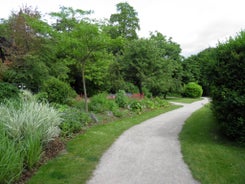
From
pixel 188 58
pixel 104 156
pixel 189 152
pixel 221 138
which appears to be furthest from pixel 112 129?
pixel 188 58

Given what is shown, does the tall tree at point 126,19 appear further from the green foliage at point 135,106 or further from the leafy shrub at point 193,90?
the green foliage at point 135,106

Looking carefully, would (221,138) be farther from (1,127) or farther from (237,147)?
(1,127)

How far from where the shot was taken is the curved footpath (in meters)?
3.01

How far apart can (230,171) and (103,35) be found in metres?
5.74

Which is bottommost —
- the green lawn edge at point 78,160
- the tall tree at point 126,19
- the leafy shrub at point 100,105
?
the green lawn edge at point 78,160

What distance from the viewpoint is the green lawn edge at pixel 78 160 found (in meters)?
3.07

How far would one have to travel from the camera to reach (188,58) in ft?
90.9

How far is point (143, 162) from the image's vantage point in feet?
12.1

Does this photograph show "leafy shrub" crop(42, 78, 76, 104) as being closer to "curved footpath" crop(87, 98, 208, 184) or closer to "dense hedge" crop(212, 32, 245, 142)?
"curved footpath" crop(87, 98, 208, 184)

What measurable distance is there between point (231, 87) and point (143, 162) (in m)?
2.97

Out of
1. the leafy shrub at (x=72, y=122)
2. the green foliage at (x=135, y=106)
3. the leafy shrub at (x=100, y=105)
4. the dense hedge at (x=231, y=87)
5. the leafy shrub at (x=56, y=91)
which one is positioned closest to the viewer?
the dense hedge at (x=231, y=87)

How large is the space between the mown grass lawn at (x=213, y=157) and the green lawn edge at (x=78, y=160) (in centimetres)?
191

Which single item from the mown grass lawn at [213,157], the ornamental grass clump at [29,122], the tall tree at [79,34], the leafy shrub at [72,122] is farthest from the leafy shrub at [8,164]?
the tall tree at [79,34]

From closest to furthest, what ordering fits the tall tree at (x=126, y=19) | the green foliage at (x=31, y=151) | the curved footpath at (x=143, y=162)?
the curved footpath at (x=143, y=162), the green foliage at (x=31, y=151), the tall tree at (x=126, y=19)
